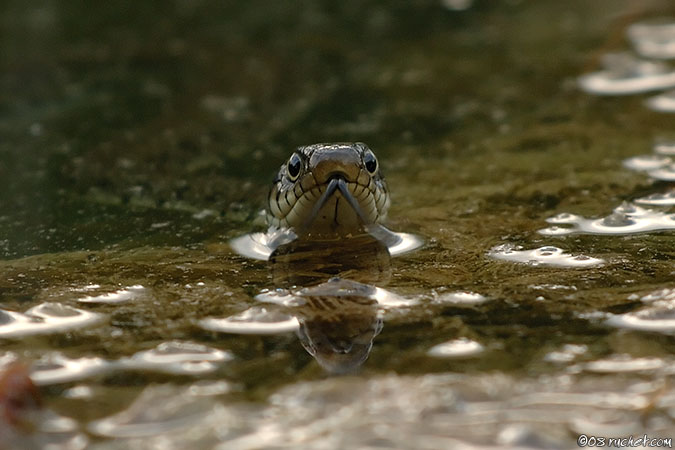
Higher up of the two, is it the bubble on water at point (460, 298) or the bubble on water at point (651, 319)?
the bubble on water at point (460, 298)

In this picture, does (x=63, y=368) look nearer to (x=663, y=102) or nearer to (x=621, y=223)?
(x=621, y=223)

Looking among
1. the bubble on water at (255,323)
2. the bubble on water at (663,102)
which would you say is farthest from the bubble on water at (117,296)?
the bubble on water at (663,102)

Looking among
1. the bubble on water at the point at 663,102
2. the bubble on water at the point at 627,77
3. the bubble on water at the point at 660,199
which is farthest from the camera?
the bubble on water at the point at 627,77

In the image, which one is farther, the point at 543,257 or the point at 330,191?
the point at 330,191

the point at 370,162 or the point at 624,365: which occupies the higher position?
the point at 370,162

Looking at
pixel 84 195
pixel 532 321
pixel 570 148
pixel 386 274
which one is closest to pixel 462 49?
pixel 570 148

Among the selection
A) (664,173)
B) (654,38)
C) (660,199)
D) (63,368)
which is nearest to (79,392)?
(63,368)

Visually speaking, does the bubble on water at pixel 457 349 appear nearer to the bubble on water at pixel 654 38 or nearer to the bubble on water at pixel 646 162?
the bubble on water at pixel 646 162
